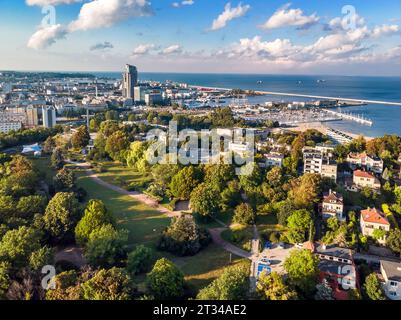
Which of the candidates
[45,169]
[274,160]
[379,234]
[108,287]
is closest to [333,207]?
[379,234]

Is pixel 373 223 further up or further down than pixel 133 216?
further up

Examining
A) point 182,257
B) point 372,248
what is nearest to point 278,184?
point 372,248

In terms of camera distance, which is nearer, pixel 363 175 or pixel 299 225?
pixel 299 225

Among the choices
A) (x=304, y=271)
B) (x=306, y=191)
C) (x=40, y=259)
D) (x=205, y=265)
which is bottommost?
(x=205, y=265)

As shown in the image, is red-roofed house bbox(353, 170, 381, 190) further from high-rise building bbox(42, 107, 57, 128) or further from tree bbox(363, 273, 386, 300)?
high-rise building bbox(42, 107, 57, 128)

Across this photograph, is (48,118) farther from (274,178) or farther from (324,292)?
(324,292)

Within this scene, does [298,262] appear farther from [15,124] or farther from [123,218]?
[15,124]
